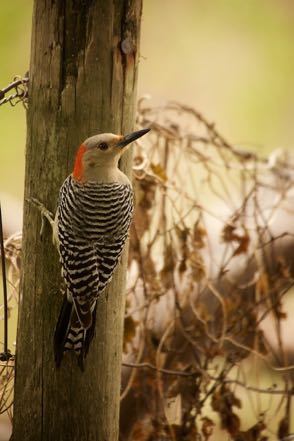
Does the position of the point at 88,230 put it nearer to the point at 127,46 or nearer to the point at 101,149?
the point at 101,149

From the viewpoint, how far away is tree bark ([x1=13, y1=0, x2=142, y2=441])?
3.70 metres

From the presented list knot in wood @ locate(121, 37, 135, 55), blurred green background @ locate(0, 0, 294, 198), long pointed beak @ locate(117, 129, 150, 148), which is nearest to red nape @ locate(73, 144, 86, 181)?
long pointed beak @ locate(117, 129, 150, 148)

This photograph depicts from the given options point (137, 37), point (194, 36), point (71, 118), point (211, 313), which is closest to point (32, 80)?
point (71, 118)

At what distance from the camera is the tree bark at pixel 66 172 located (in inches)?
146

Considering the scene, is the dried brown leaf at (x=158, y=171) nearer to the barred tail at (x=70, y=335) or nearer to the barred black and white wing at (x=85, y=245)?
the barred black and white wing at (x=85, y=245)

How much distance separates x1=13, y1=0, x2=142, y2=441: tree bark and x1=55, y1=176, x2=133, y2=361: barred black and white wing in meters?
0.11

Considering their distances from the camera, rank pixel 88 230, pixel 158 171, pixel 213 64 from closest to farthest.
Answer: pixel 88 230
pixel 158 171
pixel 213 64

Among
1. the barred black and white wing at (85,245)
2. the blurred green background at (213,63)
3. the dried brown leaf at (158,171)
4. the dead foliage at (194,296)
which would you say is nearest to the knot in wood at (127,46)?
the barred black and white wing at (85,245)

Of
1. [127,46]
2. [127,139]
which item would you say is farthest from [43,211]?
[127,46]

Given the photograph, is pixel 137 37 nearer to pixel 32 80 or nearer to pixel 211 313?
pixel 32 80

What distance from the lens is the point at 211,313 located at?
218 inches

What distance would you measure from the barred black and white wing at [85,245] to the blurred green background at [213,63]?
592cm

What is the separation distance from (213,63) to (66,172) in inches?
313

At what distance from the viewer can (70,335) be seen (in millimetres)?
3830
